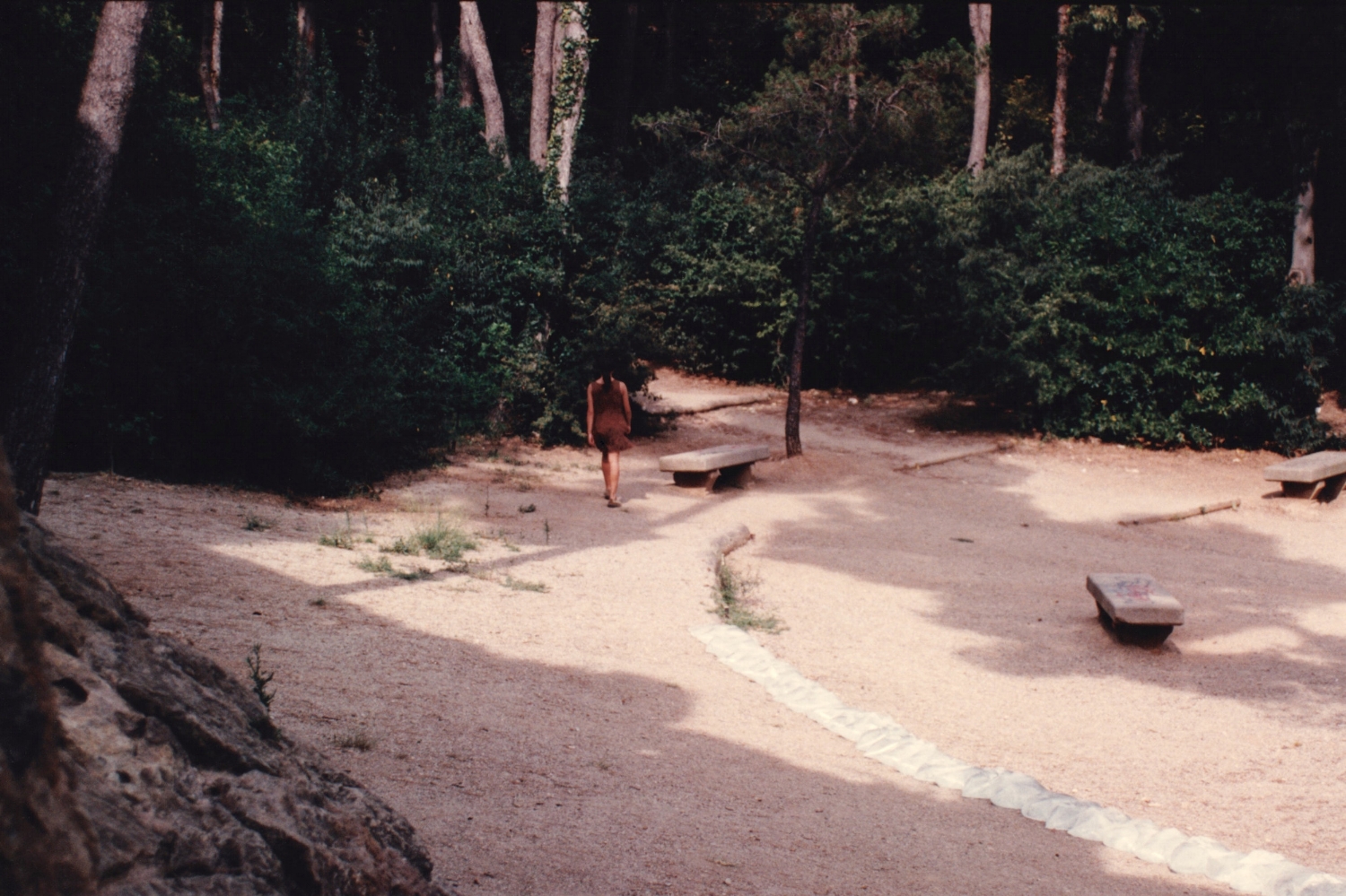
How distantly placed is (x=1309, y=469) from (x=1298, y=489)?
904 millimetres

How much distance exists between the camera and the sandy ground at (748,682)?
4.38 meters

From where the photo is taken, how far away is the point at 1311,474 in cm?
1412

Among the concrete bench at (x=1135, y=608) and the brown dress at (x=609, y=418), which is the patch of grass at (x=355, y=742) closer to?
the concrete bench at (x=1135, y=608)

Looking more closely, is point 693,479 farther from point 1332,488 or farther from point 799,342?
point 1332,488

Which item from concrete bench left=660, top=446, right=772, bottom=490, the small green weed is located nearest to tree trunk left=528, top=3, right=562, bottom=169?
concrete bench left=660, top=446, right=772, bottom=490

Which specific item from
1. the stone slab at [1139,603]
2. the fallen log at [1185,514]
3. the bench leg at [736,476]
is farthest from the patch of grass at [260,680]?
the fallen log at [1185,514]

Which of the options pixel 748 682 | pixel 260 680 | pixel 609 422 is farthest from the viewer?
pixel 609 422

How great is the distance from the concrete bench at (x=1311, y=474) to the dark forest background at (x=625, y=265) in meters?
2.71

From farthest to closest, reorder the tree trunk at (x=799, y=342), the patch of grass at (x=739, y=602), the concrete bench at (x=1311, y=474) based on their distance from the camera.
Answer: the tree trunk at (x=799, y=342), the concrete bench at (x=1311, y=474), the patch of grass at (x=739, y=602)

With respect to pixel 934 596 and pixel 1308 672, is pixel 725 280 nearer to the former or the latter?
pixel 934 596

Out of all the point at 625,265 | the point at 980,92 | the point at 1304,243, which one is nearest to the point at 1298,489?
the point at 1304,243

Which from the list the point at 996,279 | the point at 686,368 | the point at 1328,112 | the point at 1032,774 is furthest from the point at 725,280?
the point at 1032,774

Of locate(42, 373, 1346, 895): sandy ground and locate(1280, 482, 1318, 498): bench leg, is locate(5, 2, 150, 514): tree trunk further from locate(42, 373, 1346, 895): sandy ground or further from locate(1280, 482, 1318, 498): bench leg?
locate(1280, 482, 1318, 498): bench leg

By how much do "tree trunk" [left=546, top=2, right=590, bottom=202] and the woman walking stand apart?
6438 millimetres
